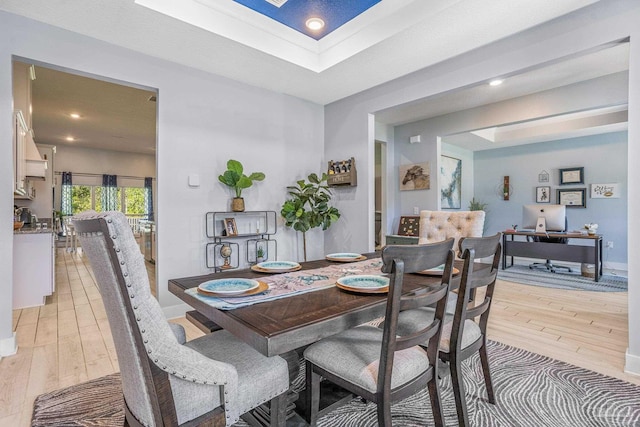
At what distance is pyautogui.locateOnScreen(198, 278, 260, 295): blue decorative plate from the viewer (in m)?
1.30

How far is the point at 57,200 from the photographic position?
8.41 meters

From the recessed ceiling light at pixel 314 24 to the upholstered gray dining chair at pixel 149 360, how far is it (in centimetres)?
256

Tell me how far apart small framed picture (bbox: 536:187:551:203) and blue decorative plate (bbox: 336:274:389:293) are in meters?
6.57

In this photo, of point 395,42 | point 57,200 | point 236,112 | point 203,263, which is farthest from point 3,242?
point 57,200

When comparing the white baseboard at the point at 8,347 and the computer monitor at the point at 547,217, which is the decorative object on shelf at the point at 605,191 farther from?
the white baseboard at the point at 8,347

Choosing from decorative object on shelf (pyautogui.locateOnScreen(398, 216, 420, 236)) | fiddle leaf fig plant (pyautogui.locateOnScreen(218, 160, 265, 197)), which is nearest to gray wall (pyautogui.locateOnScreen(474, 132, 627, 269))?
decorative object on shelf (pyautogui.locateOnScreen(398, 216, 420, 236))

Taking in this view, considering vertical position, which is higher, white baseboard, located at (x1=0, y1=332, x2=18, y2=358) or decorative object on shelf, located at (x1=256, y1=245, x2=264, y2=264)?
decorative object on shelf, located at (x1=256, y1=245, x2=264, y2=264)

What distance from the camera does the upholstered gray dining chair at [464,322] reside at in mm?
1386

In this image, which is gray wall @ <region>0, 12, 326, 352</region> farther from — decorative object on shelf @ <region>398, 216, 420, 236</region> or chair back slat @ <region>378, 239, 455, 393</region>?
chair back slat @ <region>378, 239, 455, 393</region>

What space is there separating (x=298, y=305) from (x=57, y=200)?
32.4 ft

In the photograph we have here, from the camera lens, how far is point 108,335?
8.91 feet

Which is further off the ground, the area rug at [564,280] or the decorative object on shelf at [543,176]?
the decorative object on shelf at [543,176]

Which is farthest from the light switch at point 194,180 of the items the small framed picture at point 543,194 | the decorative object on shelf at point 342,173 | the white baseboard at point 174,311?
the small framed picture at point 543,194

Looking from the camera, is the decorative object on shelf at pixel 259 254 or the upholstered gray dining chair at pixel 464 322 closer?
the upholstered gray dining chair at pixel 464 322
